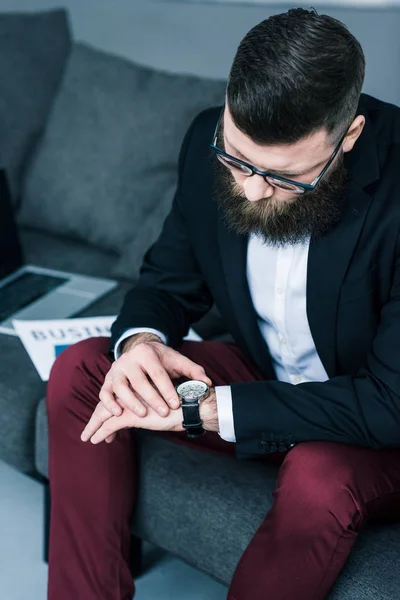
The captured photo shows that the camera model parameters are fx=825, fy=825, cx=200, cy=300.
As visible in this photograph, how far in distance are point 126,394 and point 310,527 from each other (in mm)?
390

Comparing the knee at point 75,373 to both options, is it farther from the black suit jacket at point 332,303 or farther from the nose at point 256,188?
the nose at point 256,188

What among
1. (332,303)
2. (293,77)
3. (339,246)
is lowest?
(332,303)

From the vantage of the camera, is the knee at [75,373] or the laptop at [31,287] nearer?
the knee at [75,373]

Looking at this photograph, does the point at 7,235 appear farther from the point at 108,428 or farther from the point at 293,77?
the point at 293,77

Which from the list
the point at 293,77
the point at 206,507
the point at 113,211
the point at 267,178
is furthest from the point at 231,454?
the point at 113,211

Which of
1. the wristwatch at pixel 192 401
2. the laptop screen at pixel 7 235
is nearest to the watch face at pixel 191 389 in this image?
the wristwatch at pixel 192 401

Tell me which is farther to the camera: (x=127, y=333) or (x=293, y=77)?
(x=127, y=333)

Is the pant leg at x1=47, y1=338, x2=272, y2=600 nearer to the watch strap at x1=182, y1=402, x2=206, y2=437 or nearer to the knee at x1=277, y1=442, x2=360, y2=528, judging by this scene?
the watch strap at x1=182, y1=402, x2=206, y2=437

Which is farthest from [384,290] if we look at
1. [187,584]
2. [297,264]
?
[187,584]

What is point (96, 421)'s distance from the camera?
146 cm

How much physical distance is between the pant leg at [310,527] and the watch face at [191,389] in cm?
21

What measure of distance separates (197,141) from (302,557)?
866 mm

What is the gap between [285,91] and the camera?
3.96 ft

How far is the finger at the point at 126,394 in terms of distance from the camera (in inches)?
56.6
